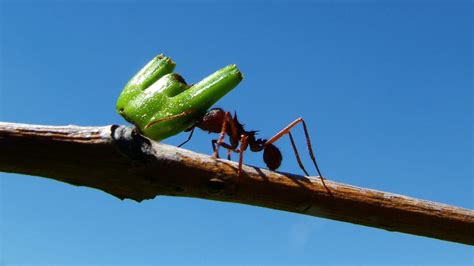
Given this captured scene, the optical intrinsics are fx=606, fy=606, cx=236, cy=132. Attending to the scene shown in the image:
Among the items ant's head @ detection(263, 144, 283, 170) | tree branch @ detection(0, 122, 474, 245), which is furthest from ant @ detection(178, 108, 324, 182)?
tree branch @ detection(0, 122, 474, 245)

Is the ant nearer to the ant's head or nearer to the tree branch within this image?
the ant's head

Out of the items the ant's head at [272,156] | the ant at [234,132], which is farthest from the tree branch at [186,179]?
the ant's head at [272,156]

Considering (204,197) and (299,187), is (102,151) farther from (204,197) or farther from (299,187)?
(299,187)

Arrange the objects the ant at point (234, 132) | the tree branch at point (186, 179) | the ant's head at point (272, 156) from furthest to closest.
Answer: the ant's head at point (272, 156) → the ant at point (234, 132) → the tree branch at point (186, 179)

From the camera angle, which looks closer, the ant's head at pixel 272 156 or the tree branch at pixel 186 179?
the tree branch at pixel 186 179

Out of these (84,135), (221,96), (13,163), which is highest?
(221,96)

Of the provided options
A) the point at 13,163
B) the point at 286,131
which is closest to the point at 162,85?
the point at 286,131

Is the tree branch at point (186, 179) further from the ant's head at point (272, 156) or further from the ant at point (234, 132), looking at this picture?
the ant's head at point (272, 156)
